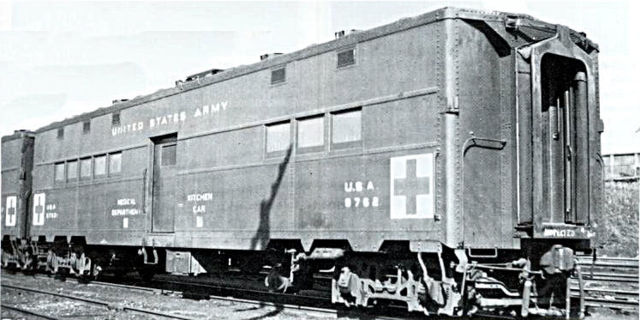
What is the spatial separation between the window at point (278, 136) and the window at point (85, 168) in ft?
21.8

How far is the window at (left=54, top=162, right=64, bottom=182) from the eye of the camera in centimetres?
1673

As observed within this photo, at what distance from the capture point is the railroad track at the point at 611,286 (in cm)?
1082

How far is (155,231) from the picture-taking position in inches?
520

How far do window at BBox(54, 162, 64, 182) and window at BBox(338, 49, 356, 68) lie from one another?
32.2 feet

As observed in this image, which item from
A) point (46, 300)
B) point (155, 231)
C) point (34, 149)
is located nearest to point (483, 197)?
point (155, 231)

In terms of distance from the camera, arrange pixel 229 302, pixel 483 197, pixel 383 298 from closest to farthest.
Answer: pixel 483 197
pixel 383 298
pixel 229 302

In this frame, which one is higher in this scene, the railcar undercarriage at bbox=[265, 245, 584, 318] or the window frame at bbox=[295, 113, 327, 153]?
the window frame at bbox=[295, 113, 327, 153]

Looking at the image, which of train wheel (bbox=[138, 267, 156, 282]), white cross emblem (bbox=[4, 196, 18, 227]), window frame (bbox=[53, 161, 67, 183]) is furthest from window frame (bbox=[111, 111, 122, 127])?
white cross emblem (bbox=[4, 196, 18, 227])

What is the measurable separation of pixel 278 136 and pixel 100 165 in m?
6.43

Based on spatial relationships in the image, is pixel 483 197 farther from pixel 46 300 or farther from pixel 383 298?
pixel 46 300

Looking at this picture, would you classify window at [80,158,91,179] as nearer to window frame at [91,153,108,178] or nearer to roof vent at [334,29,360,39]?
window frame at [91,153,108,178]

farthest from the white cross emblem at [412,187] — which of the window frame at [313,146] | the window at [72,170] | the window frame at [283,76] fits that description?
the window at [72,170]

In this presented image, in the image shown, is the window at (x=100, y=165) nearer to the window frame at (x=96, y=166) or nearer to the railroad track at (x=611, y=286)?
the window frame at (x=96, y=166)

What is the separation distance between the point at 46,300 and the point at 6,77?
591cm
